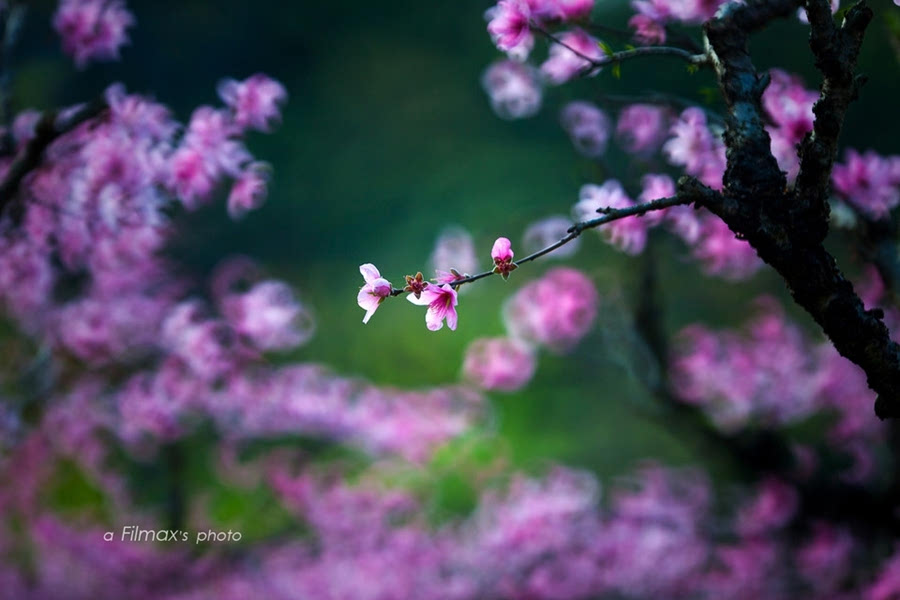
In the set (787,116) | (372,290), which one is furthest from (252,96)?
(787,116)

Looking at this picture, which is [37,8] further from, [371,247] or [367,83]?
[371,247]

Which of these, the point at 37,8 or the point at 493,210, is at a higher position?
the point at 37,8

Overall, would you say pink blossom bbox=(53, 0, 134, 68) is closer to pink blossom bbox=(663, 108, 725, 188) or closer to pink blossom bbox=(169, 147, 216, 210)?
pink blossom bbox=(169, 147, 216, 210)

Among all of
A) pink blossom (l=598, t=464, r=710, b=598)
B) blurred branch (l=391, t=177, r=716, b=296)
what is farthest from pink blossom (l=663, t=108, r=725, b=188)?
pink blossom (l=598, t=464, r=710, b=598)

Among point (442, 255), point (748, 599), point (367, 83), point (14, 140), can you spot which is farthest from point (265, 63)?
point (748, 599)

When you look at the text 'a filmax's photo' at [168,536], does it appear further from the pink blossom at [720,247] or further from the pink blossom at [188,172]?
the pink blossom at [720,247]

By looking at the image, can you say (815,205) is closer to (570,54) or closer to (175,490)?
(570,54)
